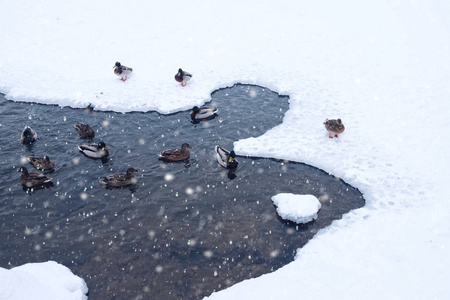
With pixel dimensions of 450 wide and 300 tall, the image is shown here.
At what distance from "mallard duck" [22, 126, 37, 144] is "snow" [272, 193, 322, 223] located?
10.3m

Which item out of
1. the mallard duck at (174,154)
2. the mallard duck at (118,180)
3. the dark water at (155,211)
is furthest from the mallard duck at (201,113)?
the mallard duck at (118,180)

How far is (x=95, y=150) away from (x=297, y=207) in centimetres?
793

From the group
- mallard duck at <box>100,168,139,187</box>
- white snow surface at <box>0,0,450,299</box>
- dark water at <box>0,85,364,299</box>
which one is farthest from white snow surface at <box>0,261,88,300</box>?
white snow surface at <box>0,0,450,299</box>

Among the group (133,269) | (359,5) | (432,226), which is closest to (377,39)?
(359,5)

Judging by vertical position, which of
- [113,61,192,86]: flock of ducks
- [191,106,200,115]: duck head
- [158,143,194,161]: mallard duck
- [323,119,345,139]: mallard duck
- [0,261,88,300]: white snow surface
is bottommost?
[0,261,88,300]: white snow surface

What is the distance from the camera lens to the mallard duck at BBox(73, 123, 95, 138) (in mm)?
14352

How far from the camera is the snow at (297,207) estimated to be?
10586mm

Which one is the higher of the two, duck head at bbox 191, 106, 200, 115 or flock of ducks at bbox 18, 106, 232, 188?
duck head at bbox 191, 106, 200, 115

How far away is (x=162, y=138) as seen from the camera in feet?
48.2

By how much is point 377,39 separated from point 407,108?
33.1 feet

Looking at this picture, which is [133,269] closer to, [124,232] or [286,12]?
[124,232]

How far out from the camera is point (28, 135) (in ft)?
45.5

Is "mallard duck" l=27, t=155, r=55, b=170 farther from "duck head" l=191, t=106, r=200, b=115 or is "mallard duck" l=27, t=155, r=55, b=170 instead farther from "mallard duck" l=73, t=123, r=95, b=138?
"duck head" l=191, t=106, r=200, b=115

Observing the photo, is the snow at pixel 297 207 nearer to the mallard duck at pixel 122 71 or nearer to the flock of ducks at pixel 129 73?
the flock of ducks at pixel 129 73
